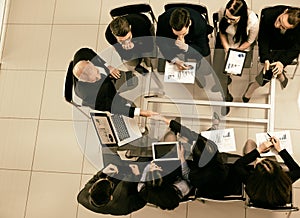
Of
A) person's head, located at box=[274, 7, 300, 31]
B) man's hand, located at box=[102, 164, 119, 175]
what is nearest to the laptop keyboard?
man's hand, located at box=[102, 164, 119, 175]

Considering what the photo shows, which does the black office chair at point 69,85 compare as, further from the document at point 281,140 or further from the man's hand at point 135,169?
the document at point 281,140

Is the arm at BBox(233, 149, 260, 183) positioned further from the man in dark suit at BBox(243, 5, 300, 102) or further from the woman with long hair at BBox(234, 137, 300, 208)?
the man in dark suit at BBox(243, 5, 300, 102)

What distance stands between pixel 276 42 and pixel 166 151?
124cm

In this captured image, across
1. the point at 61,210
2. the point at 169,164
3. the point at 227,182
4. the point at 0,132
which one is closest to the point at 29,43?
the point at 0,132

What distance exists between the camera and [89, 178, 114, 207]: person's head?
2844 mm

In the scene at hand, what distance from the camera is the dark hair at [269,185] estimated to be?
2.71m

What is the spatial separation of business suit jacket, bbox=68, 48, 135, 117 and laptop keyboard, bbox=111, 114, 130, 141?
0.04 m

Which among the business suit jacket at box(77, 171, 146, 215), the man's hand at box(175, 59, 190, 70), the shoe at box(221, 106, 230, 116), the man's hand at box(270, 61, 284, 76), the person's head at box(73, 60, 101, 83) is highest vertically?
the man's hand at box(270, 61, 284, 76)

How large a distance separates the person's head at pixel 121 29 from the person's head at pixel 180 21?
13.6 inches

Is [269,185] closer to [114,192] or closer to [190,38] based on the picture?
[114,192]

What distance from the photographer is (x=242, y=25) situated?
329 cm

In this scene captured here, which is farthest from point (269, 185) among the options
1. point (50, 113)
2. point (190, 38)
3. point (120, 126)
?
point (50, 113)

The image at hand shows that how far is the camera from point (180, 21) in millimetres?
3150

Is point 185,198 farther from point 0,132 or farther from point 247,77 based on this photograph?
point 0,132
